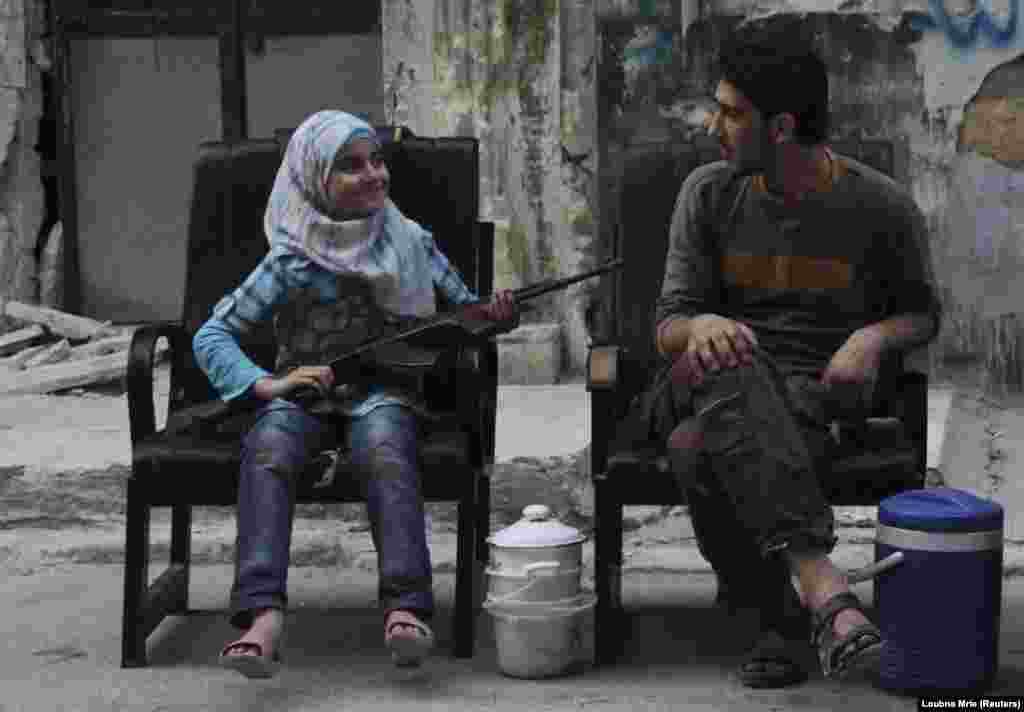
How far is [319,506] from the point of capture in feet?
21.0

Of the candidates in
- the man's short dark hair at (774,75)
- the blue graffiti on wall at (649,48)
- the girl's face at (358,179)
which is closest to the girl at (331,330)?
the girl's face at (358,179)

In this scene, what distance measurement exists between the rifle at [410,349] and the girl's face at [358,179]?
0.33 m

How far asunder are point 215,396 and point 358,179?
779 millimetres

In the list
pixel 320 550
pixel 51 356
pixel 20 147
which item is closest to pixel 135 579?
pixel 320 550

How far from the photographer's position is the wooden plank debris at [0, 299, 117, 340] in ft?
27.4

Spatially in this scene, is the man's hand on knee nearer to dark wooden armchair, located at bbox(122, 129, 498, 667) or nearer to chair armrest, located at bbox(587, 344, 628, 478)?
chair armrest, located at bbox(587, 344, 628, 478)

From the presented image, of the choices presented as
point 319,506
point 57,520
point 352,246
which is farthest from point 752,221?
point 57,520

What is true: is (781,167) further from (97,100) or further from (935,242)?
(97,100)

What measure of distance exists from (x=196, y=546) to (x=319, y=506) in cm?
41

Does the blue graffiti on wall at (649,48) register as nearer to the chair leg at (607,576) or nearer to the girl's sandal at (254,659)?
the chair leg at (607,576)

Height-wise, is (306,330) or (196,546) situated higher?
(306,330)

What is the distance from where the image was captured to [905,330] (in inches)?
189

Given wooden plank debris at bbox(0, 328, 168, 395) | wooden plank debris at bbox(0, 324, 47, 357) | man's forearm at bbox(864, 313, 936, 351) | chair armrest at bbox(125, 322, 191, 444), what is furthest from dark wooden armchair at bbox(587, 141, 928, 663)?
wooden plank debris at bbox(0, 324, 47, 357)

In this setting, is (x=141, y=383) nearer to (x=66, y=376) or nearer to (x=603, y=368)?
(x=603, y=368)
